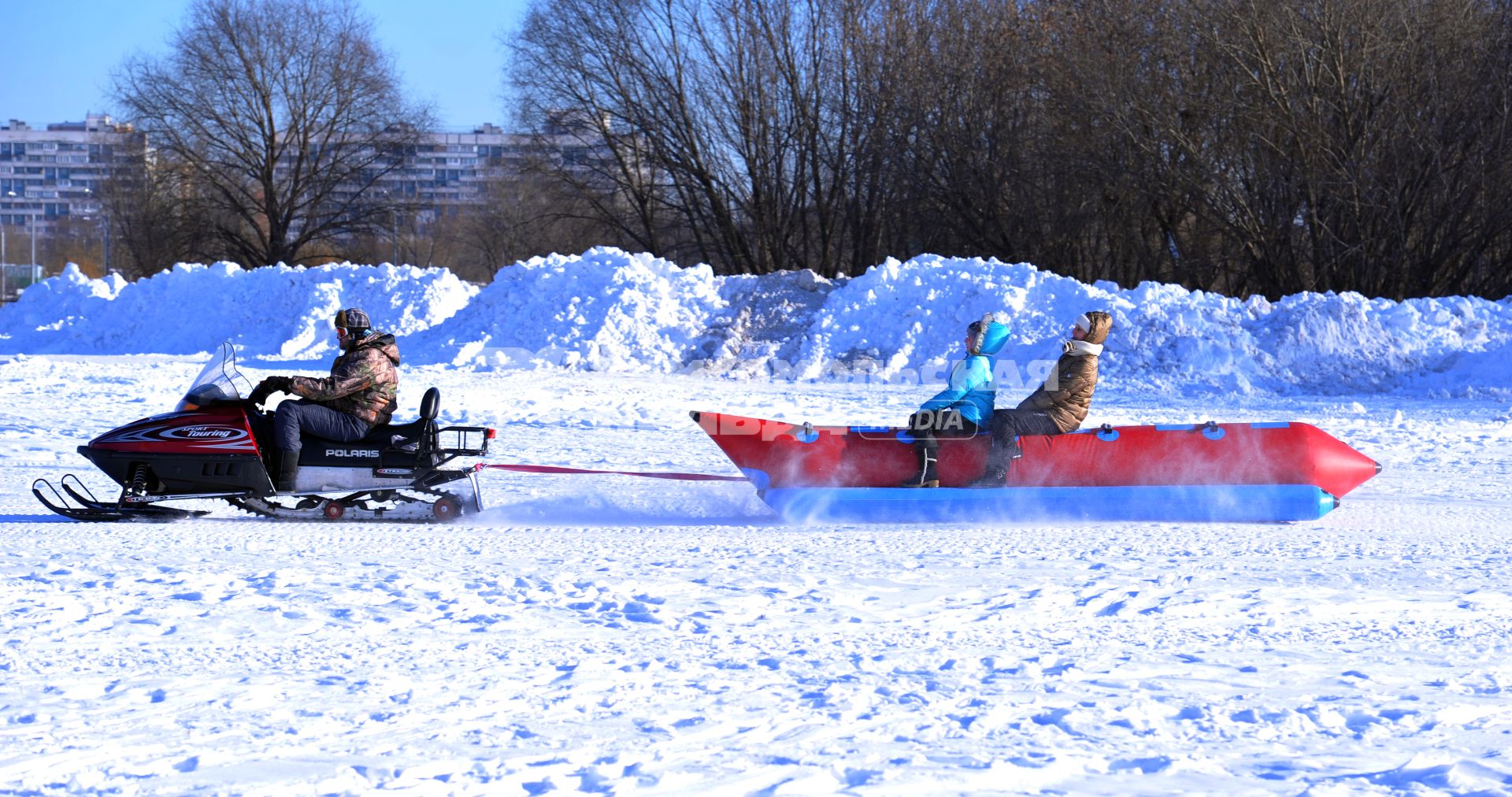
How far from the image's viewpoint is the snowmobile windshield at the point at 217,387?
7.40 m

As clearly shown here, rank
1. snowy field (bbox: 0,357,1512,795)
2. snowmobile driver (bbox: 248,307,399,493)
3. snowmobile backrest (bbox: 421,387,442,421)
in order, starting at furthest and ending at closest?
1. snowmobile backrest (bbox: 421,387,442,421)
2. snowmobile driver (bbox: 248,307,399,493)
3. snowy field (bbox: 0,357,1512,795)

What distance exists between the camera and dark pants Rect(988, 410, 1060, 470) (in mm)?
7652

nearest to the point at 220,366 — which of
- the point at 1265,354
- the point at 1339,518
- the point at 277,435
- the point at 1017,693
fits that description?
the point at 277,435

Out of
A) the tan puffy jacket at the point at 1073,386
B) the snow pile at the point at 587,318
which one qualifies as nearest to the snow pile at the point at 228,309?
the snow pile at the point at 587,318

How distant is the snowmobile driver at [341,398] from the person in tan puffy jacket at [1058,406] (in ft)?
11.0

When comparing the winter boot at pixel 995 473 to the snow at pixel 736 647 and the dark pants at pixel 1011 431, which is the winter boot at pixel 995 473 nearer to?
the dark pants at pixel 1011 431

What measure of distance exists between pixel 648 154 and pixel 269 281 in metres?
8.39

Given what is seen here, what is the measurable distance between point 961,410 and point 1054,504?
0.72 metres

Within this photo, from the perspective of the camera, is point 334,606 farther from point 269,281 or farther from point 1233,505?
point 269,281

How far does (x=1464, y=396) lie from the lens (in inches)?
659

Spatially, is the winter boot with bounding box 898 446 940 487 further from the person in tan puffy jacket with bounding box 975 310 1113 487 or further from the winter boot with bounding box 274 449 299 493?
the winter boot with bounding box 274 449 299 493

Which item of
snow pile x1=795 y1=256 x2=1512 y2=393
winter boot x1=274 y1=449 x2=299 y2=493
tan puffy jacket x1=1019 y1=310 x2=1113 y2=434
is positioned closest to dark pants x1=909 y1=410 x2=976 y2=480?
tan puffy jacket x1=1019 y1=310 x2=1113 y2=434

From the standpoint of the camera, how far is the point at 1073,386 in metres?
7.76

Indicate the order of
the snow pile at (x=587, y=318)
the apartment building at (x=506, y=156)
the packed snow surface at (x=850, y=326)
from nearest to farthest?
the packed snow surface at (x=850, y=326)
the snow pile at (x=587, y=318)
the apartment building at (x=506, y=156)
